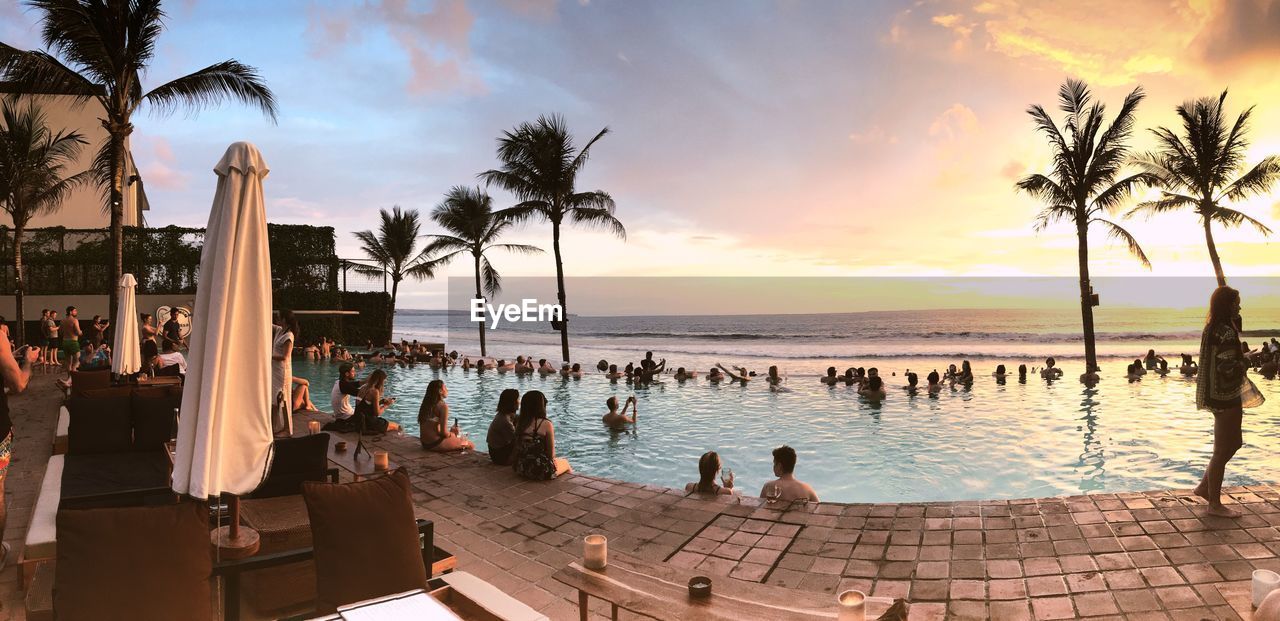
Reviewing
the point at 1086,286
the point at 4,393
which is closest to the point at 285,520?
the point at 4,393

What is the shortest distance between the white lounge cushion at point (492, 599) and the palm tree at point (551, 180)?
20503 mm

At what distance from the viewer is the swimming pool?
9492 mm

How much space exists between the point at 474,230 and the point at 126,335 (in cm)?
2402

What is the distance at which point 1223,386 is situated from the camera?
17.1 ft

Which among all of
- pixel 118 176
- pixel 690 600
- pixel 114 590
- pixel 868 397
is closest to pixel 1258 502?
pixel 690 600

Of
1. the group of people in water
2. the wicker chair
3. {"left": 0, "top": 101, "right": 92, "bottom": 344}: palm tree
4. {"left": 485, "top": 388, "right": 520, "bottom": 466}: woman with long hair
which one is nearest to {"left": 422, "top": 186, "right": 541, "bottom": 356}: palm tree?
{"left": 0, "top": 101, "right": 92, "bottom": 344}: palm tree

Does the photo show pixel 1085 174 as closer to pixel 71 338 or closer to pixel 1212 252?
pixel 1212 252

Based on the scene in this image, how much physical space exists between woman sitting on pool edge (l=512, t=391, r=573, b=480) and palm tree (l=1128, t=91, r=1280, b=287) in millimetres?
23515

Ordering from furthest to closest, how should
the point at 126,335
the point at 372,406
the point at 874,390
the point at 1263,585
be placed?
the point at 874,390 → the point at 372,406 → the point at 126,335 → the point at 1263,585

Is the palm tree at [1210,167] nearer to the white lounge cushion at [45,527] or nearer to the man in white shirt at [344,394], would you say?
the man in white shirt at [344,394]

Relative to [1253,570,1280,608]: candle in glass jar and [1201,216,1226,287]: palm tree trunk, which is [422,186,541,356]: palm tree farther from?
[1253,570,1280,608]: candle in glass jar

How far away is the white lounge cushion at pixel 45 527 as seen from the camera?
13.0 feet

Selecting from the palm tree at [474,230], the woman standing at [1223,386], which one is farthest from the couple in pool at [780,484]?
the palm tree at [474,230]

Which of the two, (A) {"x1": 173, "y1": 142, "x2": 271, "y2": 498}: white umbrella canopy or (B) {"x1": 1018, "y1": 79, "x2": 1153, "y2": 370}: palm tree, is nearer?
(A) {"x1": 173, "y1": 142, "x2": 271, "y2": 498}: white umbrella canopy
